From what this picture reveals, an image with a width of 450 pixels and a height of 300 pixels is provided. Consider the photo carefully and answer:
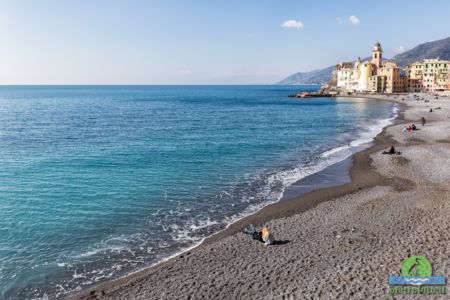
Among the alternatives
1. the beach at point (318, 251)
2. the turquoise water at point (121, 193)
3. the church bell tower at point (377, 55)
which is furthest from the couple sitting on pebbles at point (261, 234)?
the church bell tower at point (377, 55)

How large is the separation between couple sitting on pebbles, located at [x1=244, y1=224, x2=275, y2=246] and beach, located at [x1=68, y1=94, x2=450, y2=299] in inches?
9.9

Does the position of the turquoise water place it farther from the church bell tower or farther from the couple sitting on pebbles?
the church bell tower

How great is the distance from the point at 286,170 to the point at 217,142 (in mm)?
15216

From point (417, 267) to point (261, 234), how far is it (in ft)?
22.2

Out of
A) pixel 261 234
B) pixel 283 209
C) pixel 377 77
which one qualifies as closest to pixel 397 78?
pixel 377 77

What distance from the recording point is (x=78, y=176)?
1144 inches

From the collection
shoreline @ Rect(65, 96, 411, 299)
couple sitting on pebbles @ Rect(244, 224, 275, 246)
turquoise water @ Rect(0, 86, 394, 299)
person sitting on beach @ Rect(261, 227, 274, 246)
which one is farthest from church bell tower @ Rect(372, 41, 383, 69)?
person sitting on beach @ Rect(261, 227, 274, 246)

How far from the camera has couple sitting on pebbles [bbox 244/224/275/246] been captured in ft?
54.9

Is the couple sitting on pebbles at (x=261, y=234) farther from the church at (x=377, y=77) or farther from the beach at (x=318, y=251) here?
the church at (x=377, y=77)

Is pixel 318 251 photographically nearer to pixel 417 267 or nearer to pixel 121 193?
pixel 417 267

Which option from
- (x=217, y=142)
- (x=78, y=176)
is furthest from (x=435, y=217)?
(x=217, y=142)

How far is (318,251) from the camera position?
51.9 ft

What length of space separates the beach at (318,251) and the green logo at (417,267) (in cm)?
25

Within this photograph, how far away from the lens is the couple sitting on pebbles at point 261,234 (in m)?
16.7
